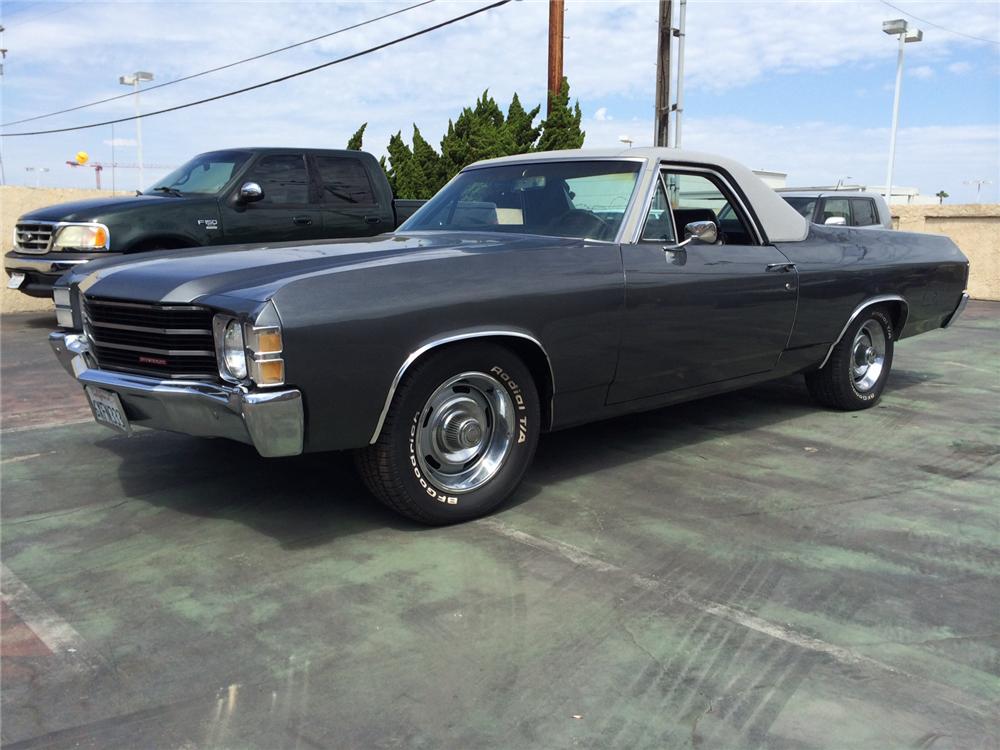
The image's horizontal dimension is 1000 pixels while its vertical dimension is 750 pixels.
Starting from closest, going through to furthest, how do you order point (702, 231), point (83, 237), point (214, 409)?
point (214, 409), point (702, 231), point (83, 237)

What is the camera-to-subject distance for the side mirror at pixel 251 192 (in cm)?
851

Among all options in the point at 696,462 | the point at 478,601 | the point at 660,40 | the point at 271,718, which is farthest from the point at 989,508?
the point at 660,40

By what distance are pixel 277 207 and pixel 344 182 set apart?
2.86ft

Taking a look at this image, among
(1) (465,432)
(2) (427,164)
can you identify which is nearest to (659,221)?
(1) (465,432)

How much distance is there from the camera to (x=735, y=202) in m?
5.30

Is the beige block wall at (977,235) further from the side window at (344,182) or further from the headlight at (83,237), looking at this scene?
the headlight at (83,237)

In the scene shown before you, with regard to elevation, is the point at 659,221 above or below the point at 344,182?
below

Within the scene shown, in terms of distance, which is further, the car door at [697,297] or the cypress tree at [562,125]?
the cypress tree at [562,125]

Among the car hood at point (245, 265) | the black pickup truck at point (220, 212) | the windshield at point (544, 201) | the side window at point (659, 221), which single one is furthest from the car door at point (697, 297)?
the black pickup truck at point (220, 212)

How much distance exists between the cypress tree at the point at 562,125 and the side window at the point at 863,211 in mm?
7249

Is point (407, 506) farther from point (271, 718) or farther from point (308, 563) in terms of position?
point (271, 718)

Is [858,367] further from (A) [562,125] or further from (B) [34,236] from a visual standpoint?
(A) [562,125]

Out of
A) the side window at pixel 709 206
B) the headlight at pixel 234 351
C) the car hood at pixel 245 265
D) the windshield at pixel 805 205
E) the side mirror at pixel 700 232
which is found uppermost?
the windshield at pixel 805 205

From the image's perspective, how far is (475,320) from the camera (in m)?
3.65
